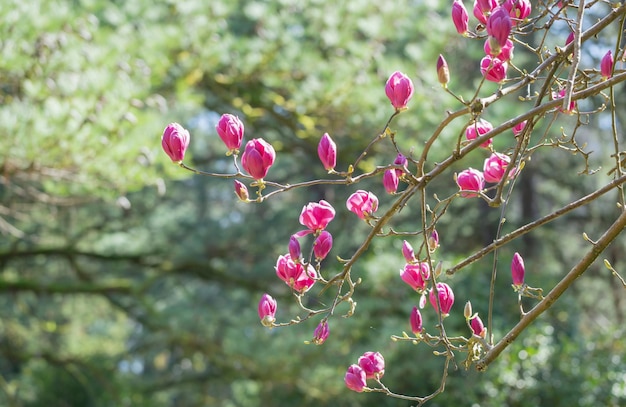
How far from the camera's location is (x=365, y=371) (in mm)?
1137

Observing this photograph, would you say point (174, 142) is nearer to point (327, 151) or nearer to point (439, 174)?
point (327, 151)

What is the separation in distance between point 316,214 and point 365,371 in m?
0.26

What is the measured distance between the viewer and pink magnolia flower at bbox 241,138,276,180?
97 cm

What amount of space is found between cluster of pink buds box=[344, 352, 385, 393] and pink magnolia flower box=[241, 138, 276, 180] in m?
0.33

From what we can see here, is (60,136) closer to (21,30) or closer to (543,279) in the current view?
(21,30)

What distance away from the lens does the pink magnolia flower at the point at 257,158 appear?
0.97 metres

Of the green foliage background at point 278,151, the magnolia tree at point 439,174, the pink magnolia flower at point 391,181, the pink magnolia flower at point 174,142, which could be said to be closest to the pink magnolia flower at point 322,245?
the magnolia tree at point 439,174

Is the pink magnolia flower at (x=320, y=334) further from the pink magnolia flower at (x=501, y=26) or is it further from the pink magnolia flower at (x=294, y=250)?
the pink magnolia flower at (x=501, y=26)

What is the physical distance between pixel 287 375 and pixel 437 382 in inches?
33.0

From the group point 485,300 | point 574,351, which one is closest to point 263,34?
point 485,300

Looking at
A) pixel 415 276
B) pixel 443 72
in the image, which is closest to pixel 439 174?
pixel 443 72

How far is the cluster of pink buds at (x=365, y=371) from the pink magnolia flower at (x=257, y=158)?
328 mm

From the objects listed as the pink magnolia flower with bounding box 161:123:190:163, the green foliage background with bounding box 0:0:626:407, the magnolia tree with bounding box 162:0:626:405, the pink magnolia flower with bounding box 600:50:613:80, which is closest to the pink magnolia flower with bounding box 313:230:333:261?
the magnolia tree with bounding box 162:0:626:405

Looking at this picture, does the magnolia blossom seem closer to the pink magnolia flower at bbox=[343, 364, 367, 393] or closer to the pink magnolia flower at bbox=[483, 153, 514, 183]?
the pink magnolia flower at bbox=[483, 153, 514, 183]
